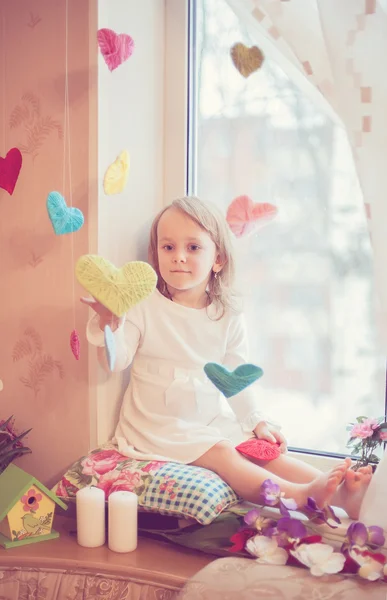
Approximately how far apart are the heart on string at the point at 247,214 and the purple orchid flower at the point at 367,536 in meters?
0.73

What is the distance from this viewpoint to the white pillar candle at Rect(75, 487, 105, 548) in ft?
5.29

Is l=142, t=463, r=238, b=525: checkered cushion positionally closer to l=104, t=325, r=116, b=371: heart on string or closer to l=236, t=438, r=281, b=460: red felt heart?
l=236, t=438, r=281, b=460: red felt heart

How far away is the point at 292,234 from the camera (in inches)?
73.4

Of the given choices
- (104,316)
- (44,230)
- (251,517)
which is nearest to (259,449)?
(251,517)

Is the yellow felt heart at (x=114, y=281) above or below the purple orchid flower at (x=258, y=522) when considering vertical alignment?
above

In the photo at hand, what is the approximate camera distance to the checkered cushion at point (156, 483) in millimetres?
1534

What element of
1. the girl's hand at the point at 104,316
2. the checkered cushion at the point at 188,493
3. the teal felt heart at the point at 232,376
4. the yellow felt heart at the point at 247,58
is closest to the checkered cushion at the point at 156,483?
the checkered cushion at the point at 188,493

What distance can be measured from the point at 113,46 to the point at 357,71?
1.97 feet

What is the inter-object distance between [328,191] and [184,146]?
0.43 metres

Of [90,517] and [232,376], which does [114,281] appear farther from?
[90,517]

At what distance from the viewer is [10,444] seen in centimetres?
180

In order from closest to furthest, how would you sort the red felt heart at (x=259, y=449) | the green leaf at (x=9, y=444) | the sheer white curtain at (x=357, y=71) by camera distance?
the sheer white curtain at (x=357, y=71)
the red felt heart at (x=259, y=449)
the green leaf at (x=9, y=444)

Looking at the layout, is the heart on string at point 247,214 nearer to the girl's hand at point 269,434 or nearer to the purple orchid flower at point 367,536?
the girl's hand at point 269,434

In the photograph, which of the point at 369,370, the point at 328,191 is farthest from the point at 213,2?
the point at 369,370
